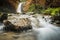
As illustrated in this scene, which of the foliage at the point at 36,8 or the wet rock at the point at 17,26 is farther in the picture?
the foliage at the point at 36,8

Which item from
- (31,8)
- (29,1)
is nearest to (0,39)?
(31,8)

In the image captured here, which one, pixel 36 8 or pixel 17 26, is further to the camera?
pixel 36 8

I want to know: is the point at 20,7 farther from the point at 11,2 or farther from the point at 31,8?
the point at 31,8

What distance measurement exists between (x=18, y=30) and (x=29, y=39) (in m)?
2.33

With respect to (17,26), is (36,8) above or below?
above

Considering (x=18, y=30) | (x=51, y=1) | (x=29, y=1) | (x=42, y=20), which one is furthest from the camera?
(x=29, y=1)

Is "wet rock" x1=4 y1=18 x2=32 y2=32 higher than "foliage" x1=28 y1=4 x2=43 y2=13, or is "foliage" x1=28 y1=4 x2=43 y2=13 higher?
"foliage" x1=28 y1=4 x2=43 y2=13

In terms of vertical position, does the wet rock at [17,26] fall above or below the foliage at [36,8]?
below

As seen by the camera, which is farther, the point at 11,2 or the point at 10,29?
the point at 11,2

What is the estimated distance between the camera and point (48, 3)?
24.2m

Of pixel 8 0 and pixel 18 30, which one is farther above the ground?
pixel 8 0

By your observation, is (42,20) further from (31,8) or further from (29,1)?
(29,1)

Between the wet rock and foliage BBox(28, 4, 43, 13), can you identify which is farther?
foliage BBox(28, 4, 43, 13)

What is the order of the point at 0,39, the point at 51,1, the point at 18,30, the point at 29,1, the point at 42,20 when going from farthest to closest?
1. the point at 29,1
2. the point at 51,1
3. the point at 42,20
4. the point at 18,30
5. the point at 0,39
